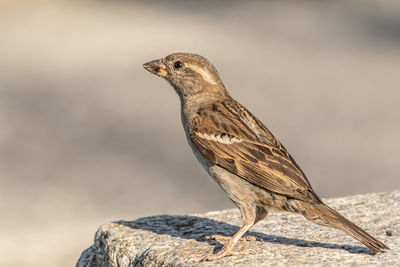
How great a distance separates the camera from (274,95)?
12.0 meters

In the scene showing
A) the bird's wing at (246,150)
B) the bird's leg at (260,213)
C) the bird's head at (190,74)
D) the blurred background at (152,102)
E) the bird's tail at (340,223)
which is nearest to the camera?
the bird's tail at (340,223)

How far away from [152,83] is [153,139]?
2.80 m

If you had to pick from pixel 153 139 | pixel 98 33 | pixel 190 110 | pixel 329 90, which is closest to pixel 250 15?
pixel 98 33

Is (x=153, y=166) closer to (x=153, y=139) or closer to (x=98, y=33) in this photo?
(x=153, y=139)

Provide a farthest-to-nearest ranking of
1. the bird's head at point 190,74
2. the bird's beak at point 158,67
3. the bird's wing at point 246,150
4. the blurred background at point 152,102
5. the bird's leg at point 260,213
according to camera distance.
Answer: the blurred background at point 152,102, the bird's beak at point 158,67, the bird's head at point 190,74, the bird's leg at point 260,213, the bird's wing at point 246,150

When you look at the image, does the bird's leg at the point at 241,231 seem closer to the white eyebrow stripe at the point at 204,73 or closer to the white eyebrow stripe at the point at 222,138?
the white eyebrow stripe at the point at 222,138

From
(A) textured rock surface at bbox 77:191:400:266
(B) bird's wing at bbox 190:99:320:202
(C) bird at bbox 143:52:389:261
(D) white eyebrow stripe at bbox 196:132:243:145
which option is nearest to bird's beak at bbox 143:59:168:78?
(C) bird at bbox 143:52:389:261

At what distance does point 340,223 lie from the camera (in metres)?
4.09

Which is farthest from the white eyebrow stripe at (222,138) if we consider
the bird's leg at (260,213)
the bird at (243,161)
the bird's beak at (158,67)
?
the bird's beak at (158,67)

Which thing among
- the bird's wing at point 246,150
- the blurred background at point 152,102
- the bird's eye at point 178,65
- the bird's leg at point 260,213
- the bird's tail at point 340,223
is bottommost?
the bird's tail at point 340,223

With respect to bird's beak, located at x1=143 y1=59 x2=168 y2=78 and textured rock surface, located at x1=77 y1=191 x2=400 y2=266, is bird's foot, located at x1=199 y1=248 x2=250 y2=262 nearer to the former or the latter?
textured rock surface, located at x1=77 y1=191 x2=400 y2=266

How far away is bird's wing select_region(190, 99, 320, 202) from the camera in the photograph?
430 cm

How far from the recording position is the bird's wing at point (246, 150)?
Result: 14.1 feet

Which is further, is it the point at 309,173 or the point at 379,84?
the point at 379,84
